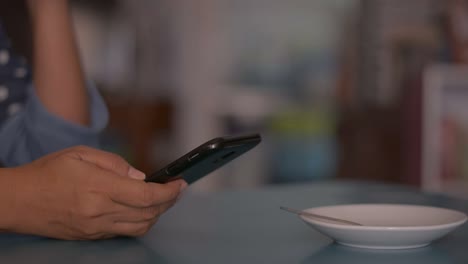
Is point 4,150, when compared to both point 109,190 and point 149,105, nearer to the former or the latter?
point 109,190

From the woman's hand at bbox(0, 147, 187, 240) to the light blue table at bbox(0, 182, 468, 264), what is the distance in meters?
0.03

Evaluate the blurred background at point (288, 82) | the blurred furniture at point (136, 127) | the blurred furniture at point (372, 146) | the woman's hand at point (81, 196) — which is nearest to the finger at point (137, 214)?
the woman's hand at point (81, 196)

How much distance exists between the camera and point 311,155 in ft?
13.9

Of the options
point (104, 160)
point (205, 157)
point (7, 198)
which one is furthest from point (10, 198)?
point (205, 157)

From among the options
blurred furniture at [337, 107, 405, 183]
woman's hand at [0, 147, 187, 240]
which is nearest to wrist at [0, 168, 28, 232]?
woman's hand at [0, 147, 187, 240]

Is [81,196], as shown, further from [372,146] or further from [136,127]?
[136,127]

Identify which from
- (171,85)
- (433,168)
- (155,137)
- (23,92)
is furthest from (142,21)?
(23,92)

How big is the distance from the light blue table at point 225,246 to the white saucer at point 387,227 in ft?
0.04

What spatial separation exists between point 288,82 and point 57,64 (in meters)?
3.14

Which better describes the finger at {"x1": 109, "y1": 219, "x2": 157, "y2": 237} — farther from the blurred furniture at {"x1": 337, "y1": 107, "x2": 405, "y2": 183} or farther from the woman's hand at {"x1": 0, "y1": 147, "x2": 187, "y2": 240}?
the blurred furniture at {"x1": 337, "y1": 107, "x2": 405, "y2": 183}

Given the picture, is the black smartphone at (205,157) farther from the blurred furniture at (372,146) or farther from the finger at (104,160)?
the blurred furniture at (372,146)

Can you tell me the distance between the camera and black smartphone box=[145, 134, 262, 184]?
0.74 metres

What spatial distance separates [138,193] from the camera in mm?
742

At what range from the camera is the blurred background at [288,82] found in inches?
125
